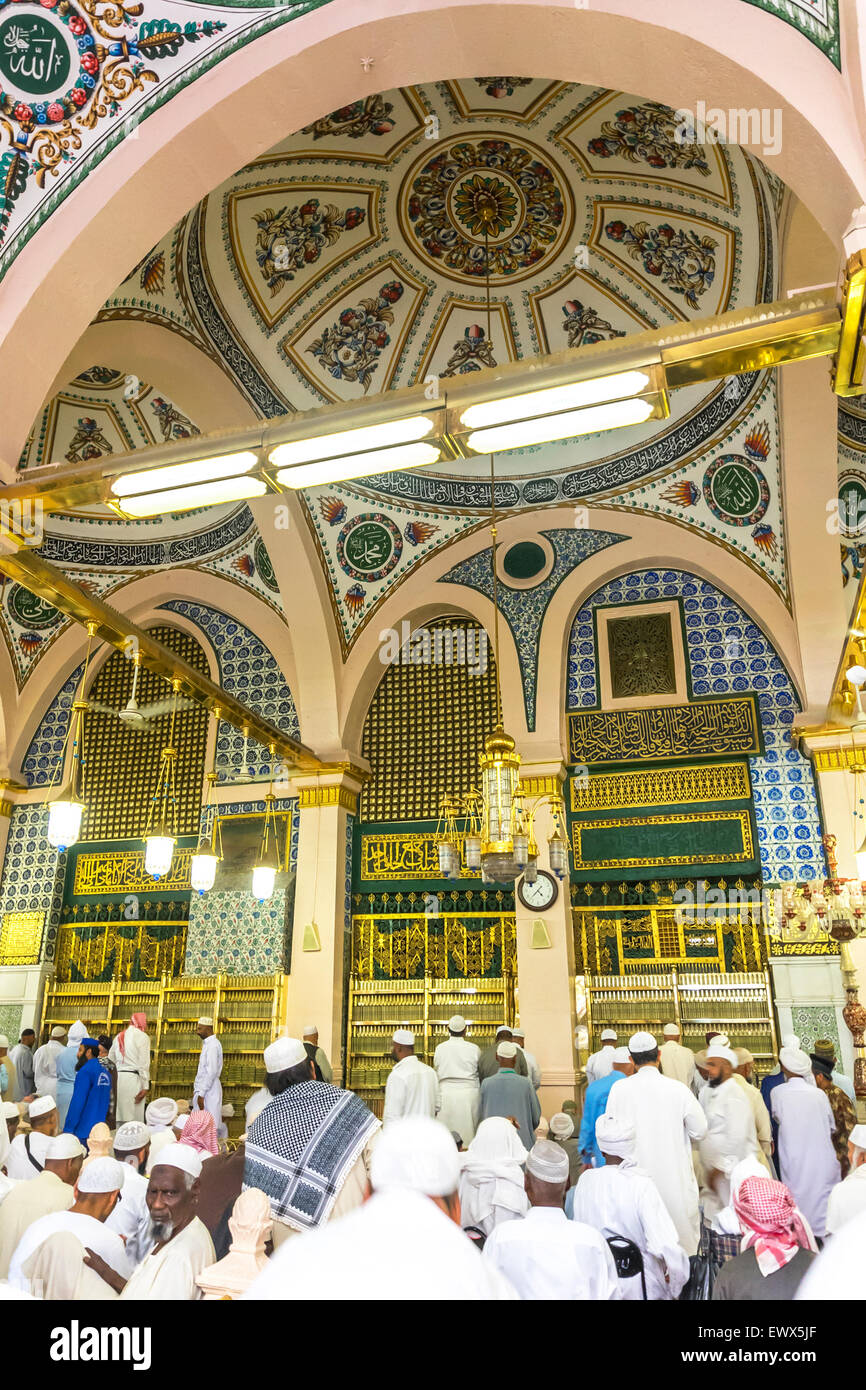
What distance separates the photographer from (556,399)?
9.97 feet

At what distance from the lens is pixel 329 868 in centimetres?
791

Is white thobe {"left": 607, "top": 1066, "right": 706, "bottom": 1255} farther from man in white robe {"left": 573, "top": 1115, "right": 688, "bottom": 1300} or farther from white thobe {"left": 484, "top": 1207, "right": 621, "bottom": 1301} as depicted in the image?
white thobe {"left": 484, "top": 1207, "right": 621, "bottom": 1301}

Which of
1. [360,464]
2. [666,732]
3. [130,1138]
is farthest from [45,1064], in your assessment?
[360,464]

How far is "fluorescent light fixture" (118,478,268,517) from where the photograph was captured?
3.53m

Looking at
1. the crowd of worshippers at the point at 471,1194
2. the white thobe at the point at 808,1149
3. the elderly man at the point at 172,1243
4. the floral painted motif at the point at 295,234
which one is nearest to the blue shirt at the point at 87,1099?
the crowd of worshippers at the point at 471,1194

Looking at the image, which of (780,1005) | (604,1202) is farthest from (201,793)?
(604,1202)

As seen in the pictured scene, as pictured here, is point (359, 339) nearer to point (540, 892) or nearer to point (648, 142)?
point (648, 142)

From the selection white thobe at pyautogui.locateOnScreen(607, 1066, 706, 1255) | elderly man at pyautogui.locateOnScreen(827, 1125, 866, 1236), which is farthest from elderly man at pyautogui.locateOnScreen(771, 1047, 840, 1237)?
elderly man at pyautogui.locateOnScreen(827, 1125, 866, 1236)

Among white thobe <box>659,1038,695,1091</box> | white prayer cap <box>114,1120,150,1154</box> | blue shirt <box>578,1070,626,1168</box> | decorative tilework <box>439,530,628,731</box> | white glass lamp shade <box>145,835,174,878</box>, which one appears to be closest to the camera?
white prayer cap <box>114,1120,150,1154</box>

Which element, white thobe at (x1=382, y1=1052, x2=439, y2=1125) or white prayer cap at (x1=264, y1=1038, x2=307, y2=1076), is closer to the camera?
white prayer cap at (x1=264, y1=1038, x2=307, y2=1076)

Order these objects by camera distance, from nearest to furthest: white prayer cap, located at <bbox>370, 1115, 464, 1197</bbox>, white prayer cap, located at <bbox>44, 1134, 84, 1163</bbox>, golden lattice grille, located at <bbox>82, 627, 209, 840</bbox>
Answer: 1. white prayer cap, located at <bbox>370, 1115, 464, 1197</bbox>
2. white prayer cap, located at <bbox>44, 1134, 84, 1163</bbox>
3. golden lattice grille, located at <bbox>82, 627, 209, 840</bbox>

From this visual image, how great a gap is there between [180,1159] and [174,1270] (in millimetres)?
617

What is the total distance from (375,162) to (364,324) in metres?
1.25

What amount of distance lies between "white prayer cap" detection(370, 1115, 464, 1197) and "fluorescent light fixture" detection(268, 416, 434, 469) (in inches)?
89.5
